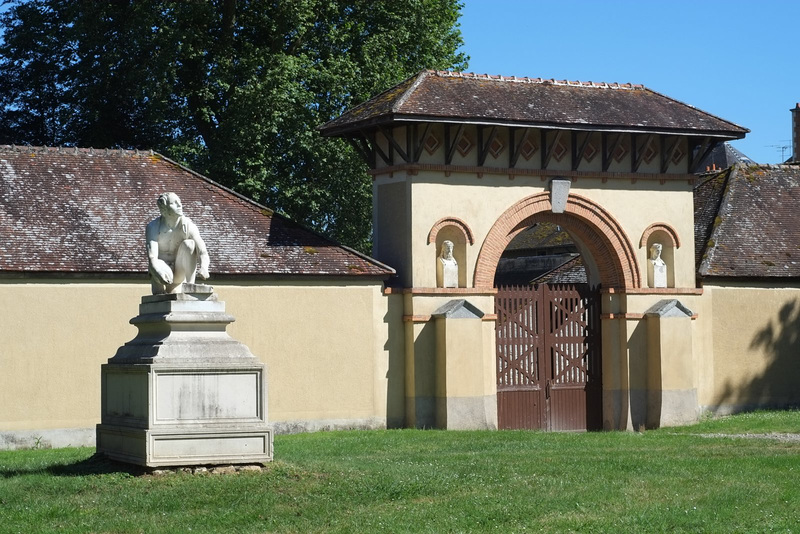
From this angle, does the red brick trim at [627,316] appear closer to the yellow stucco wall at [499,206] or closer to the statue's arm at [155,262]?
the yellow stucco wall at [499,206]

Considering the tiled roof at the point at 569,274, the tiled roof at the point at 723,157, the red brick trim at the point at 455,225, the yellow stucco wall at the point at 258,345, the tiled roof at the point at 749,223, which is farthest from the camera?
the tiled roof at the point at 723,157

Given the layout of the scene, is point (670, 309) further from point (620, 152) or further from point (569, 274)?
point (569, 274)

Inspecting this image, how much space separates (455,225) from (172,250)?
8.94 metres

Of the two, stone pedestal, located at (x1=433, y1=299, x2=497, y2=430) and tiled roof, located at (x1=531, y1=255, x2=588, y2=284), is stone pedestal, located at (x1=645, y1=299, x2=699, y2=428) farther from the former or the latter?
tiled roof, located at (x1=531, y1=255, x2=588, y2=284)

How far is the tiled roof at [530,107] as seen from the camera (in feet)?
72.8

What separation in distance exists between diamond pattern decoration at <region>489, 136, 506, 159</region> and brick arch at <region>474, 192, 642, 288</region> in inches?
38.3

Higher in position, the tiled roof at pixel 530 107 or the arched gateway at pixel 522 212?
the tiled roof at pixel 530 107

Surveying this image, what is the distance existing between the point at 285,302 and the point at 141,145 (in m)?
11.7

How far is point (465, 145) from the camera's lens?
22.8m

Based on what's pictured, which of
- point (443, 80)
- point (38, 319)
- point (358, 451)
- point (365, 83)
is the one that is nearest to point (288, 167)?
point (365, 83)

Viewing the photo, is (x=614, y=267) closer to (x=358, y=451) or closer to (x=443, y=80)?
(x=443, y=80)

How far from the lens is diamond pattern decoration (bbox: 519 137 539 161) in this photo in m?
23.3

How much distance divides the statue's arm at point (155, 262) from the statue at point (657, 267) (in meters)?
12.3

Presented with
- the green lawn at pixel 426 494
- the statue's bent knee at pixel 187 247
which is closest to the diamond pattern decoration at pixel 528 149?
the green lawn at pixel 426 494
